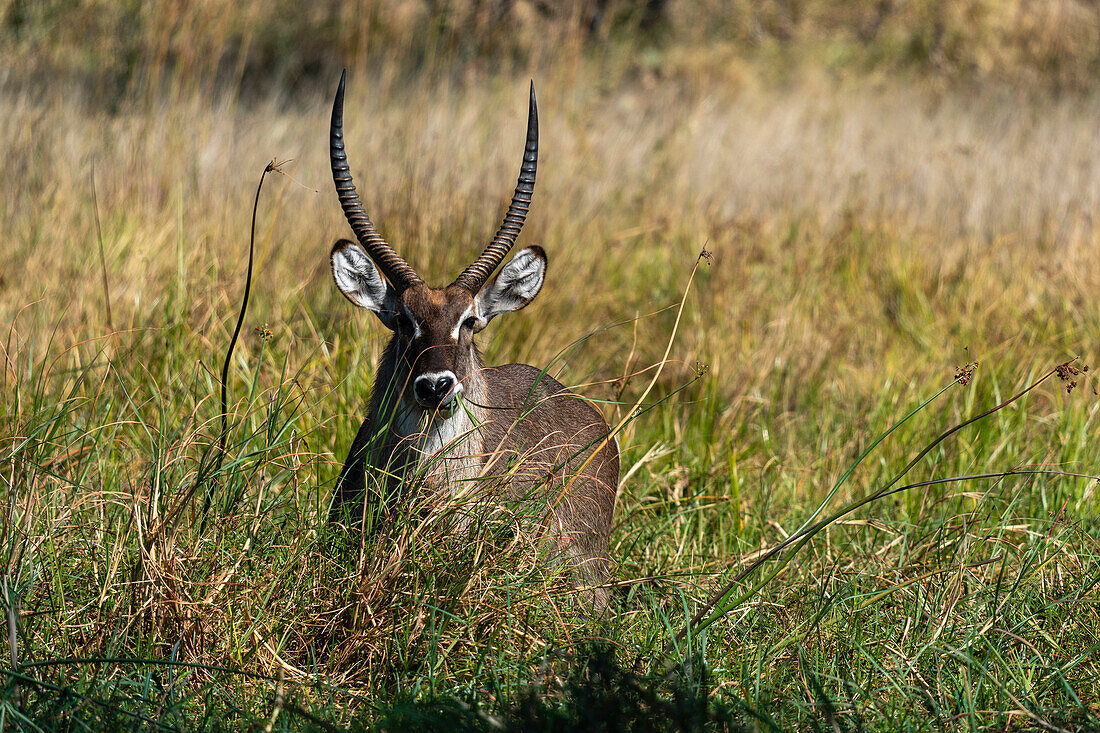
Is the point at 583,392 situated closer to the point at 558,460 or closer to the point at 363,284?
the point at 558,460

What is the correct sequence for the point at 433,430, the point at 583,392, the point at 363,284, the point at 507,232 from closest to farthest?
the point at 433,430
the point at 507,232
the point at 363,284
the point at 583,392

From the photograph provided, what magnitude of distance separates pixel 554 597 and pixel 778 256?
4.25 m

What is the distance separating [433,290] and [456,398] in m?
0.45

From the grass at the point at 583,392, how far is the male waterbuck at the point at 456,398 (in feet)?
0.63

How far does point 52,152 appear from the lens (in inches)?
257

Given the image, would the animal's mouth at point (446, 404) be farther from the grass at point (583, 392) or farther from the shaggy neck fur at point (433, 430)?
the grass at point (583, 392)

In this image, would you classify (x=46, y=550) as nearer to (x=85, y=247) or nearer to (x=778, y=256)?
(x=85, y=247)

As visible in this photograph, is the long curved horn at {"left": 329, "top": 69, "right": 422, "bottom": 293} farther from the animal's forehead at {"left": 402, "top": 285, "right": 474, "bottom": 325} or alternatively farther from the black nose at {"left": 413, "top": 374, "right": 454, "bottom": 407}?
the black nose at {"left": 413, "top": 374, "right": 454, "bottom": 407}

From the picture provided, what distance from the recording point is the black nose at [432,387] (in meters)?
3.56

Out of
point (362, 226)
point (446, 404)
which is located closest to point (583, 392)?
point (446, 404)

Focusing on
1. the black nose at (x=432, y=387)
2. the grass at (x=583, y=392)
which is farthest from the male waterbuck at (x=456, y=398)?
the grass at (x=583, y=392)

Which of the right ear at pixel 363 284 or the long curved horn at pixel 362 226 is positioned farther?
the right ear at pixel 363 284

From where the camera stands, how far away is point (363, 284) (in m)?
4.05

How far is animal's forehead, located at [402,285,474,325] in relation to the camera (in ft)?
12.5
